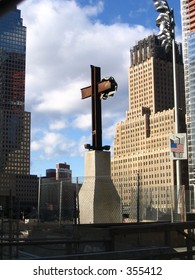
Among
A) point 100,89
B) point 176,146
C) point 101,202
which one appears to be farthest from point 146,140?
point 101,202

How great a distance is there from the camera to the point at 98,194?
12.7m

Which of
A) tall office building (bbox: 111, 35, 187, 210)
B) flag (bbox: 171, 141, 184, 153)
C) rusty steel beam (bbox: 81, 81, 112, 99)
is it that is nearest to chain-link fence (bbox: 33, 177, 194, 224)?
flag (bbox: 171, 141, 184, 153)

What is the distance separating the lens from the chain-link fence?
1266cm

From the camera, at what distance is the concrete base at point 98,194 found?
12.6 meters

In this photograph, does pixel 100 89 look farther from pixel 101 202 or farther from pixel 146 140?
pixel 146 140

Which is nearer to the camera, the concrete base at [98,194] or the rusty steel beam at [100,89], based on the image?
the concrete base at [98,194]

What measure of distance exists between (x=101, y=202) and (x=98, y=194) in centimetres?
26

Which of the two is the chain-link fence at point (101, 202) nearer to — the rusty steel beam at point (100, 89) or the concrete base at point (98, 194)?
the concrete base at point (98, 194)

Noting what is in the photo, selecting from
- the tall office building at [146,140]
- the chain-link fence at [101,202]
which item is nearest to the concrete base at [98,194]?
the chain-link fence at [101,202]

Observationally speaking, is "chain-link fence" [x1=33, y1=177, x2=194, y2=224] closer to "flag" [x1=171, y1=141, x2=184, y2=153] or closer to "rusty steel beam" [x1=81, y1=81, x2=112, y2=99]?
"flag" [x1=171, y1=141, x2=184, y2=153]

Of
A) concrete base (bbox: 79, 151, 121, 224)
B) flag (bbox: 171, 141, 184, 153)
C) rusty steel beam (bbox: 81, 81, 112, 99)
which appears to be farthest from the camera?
rusty steel beam (bbox: 81, 81, 112, 99)

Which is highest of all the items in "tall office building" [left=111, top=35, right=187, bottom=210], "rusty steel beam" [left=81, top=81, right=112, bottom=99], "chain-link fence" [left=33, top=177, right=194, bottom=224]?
"tall office building" [left=111, top=35, right=187, bottom=210]
